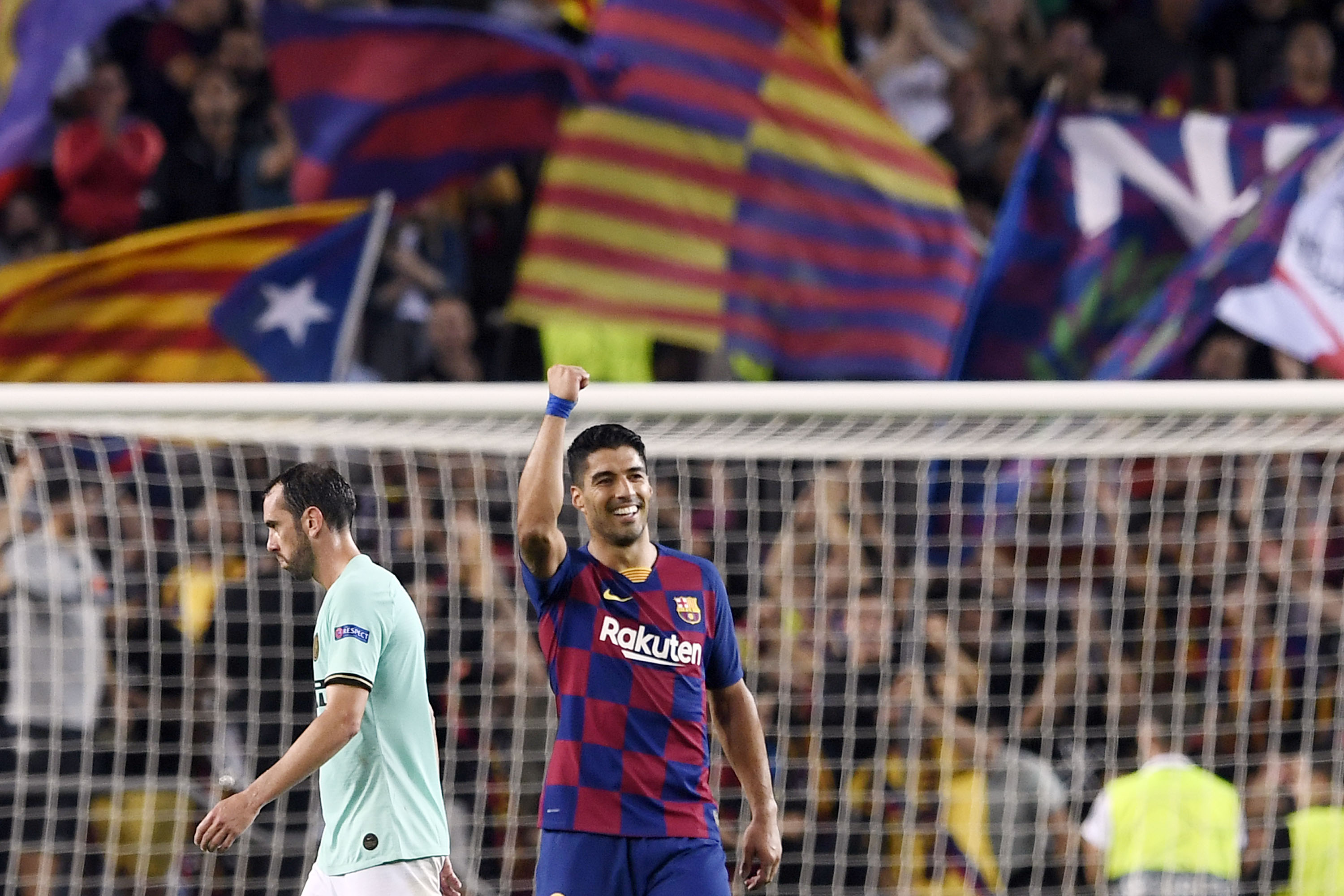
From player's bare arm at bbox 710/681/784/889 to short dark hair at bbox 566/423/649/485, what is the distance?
70 cm

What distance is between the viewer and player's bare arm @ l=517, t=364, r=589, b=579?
3932 mm

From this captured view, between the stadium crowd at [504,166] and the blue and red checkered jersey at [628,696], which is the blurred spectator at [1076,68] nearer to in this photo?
the stadium crowd at [504,166]

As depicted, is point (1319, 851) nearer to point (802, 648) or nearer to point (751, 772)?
point (802, 648)

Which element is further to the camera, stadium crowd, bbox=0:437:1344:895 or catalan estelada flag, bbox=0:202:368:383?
catalan estelada flag, bbox=0:202:368:383

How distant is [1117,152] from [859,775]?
3350 mm

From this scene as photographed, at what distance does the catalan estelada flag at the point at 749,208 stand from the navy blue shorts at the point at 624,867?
13.4 ft

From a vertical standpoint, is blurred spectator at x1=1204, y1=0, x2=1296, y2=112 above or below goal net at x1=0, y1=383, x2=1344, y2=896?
above

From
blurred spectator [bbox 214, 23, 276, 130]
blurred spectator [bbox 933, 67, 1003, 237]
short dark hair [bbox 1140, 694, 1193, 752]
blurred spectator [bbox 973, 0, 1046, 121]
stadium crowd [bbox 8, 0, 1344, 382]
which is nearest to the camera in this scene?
short dark hair [bbox 1140, 694, 1193, 752]

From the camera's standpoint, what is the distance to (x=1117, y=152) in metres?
7.94

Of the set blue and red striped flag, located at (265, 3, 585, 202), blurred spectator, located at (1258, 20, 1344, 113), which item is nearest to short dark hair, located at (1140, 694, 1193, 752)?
blue and red striped flag, located at (265, 3, 585, 202)

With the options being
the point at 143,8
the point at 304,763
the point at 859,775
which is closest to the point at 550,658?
the point at 304,763

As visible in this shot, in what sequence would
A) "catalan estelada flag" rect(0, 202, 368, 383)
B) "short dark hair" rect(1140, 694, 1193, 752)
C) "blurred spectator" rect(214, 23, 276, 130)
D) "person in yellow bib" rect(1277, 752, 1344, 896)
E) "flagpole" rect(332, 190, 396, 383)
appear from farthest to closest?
"blurred spectator" rect(214, 23, 276, 130) < "flagpole" rect(332, 190, 396, 383) < "catalan estelada flag" rect(0, 202, 368, 383) < "short dark hair" rect(1140, 694, 1193, 752) < "person in yellow bib" rect(1277, 752, 1344, 896)

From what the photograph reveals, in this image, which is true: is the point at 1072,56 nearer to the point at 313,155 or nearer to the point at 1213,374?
the point at 1213,374

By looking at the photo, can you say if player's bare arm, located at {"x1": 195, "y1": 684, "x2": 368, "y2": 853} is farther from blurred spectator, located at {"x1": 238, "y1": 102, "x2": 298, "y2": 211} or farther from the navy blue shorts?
blurred spectator, located at {"x1": 238, "y1": 102, "x2": 298, "y2": 211}
